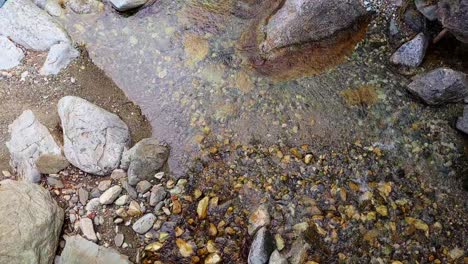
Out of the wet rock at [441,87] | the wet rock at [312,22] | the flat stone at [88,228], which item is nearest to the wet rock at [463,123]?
the wet rock at [441,87]

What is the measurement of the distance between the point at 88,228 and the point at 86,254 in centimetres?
17

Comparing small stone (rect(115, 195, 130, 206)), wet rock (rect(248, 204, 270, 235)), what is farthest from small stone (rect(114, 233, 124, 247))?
wet rock (rect(248, 204, 270, 235))

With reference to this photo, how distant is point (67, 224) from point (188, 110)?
112 centimetres

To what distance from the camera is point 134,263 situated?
268cm

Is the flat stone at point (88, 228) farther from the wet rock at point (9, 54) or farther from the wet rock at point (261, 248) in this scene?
the wet rock at point (9, 54)

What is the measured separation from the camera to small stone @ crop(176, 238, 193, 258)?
2.71 meters

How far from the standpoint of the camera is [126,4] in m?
3.63

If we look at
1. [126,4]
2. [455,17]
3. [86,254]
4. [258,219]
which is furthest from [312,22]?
[86,254]

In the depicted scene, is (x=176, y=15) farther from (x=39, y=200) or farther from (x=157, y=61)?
(x=39, y=200)

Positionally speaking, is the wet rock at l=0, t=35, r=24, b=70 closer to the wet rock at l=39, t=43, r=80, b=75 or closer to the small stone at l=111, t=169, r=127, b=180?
the wet rock at l=39, t=43, r=80, b=75

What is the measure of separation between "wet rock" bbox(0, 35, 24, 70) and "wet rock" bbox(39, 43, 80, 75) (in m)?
0.21

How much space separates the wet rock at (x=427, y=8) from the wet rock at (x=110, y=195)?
2.50m

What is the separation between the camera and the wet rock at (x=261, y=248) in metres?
2.62

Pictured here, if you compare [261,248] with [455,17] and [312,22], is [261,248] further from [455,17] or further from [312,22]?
[455,17]
